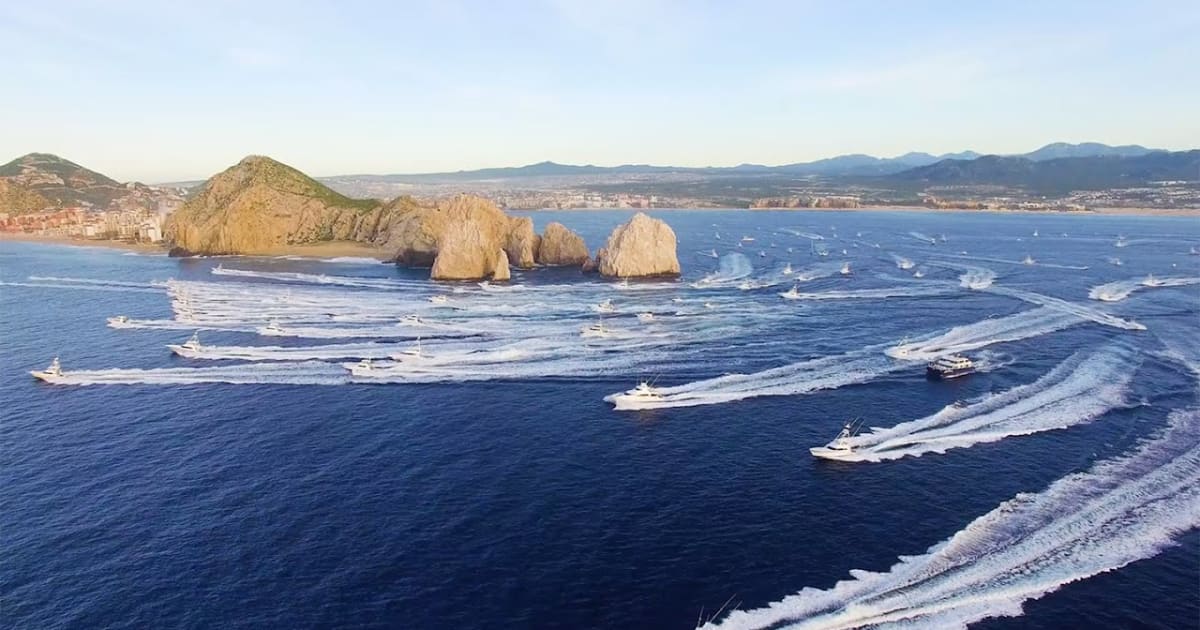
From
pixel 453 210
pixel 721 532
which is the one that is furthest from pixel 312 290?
pixel 721 532

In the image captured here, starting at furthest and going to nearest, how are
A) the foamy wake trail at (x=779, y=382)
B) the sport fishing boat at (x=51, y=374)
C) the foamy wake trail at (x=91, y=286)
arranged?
the foamy wake trail at (x=91, y=286)
the sport fishing boat at (x=51, y=374)
the foamy wake trail at (x=779, y=382)

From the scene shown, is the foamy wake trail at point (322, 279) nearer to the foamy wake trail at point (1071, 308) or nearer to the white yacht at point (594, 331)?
the white yacht at point (594, 331)

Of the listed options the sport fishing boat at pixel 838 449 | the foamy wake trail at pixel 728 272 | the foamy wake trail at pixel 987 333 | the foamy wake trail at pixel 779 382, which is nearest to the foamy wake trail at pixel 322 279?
the foamy wake trail at pixel 728 272

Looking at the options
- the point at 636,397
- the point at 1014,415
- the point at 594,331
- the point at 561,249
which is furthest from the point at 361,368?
the point at 561,249

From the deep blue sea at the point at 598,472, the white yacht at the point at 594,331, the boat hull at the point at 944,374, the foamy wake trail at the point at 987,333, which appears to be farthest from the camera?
the white yacht at the point at 594,331

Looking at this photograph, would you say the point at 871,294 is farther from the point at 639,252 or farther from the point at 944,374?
the point at 944,374

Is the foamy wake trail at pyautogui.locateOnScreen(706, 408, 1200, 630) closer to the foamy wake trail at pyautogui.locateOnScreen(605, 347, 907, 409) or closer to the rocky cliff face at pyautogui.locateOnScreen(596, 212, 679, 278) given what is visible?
the foamy wake trail at pyautogui.locateOnScreen(605, 347, 907, 409)

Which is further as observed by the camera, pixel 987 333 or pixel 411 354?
pixel 987 333
